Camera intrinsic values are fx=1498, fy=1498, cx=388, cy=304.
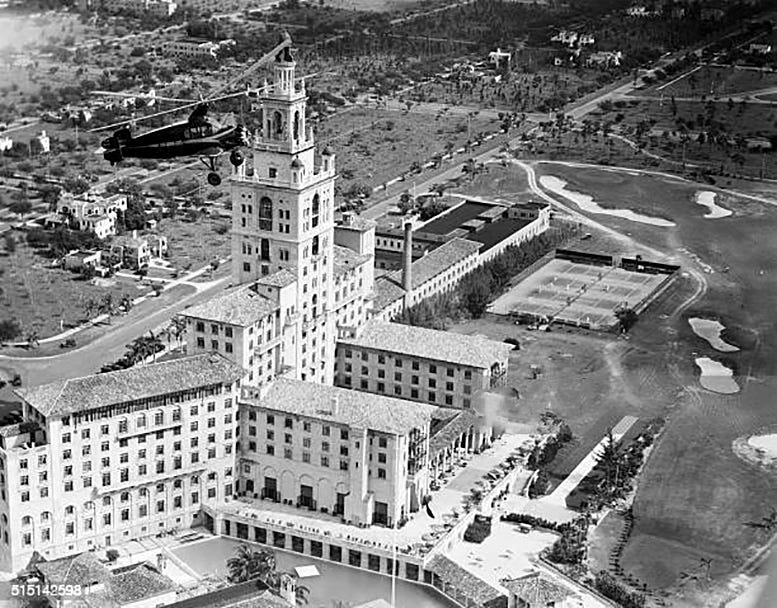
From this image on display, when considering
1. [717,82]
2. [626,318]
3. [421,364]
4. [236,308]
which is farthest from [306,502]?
[717,82]

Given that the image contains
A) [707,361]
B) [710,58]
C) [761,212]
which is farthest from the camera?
[710,58]

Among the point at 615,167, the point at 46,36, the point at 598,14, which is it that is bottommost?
the point at 615,167

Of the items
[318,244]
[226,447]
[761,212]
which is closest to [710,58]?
[761,212]

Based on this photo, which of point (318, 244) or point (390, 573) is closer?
point (390, 573)

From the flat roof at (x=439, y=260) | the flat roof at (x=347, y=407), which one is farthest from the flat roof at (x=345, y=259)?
the flat roof at (x=347, y=407)

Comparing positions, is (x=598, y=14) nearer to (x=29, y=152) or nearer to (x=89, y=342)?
(x=29, y=152)

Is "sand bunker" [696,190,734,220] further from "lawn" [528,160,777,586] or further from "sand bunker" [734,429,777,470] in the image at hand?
"sand bunker" [734,429,777,470]

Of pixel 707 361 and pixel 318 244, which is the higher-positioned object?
pixel 318 244

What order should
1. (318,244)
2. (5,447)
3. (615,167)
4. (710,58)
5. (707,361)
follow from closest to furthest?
(5,447)
(318,244)
(707,361)
(615,167)
(710,58)
